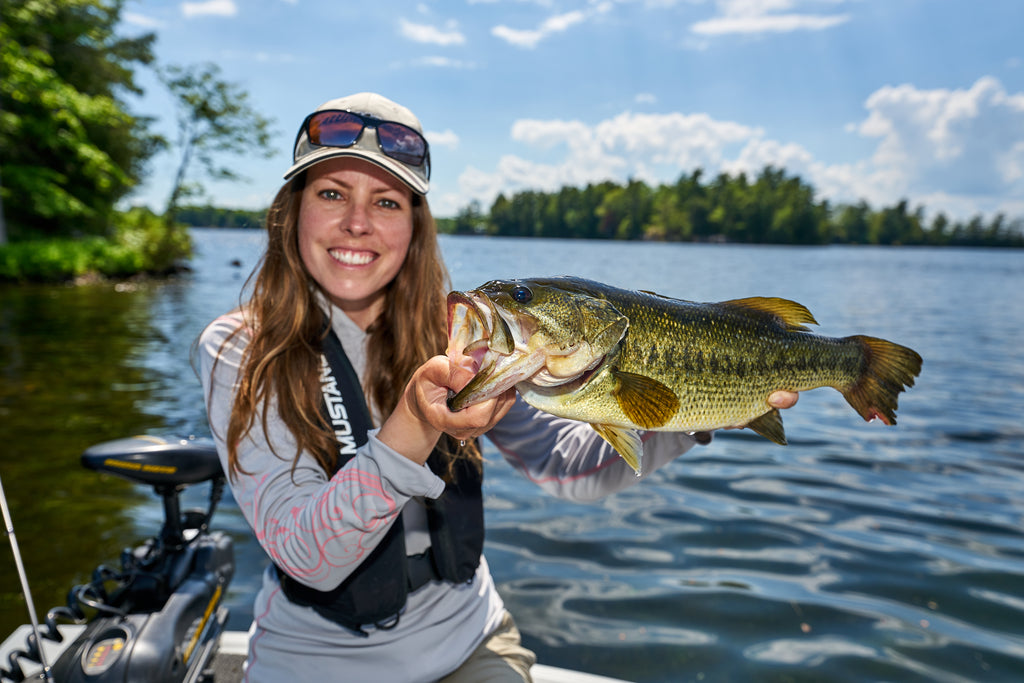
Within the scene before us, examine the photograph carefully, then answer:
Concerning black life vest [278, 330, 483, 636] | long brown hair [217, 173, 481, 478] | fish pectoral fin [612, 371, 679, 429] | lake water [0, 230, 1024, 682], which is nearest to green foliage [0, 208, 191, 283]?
lake water [0, 230, 1024, 682]

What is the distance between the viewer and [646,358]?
1961 millimetres

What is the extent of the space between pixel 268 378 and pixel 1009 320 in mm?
32794

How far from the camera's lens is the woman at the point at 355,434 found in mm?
2488

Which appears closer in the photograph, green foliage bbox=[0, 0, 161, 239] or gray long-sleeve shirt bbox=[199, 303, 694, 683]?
gray long-sleeve shirt bbox=[199, 303, 694, 683]

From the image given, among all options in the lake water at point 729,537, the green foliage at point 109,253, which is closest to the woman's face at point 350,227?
the lake water at point 729,537

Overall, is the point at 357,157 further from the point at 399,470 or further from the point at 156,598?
the point at 156,598

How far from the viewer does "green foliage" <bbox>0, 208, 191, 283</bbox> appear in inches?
1180

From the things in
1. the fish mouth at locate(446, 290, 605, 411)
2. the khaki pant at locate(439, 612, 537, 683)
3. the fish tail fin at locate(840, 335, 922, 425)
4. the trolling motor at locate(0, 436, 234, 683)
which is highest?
the fish mouth at locate(446, 290, 605, 411)

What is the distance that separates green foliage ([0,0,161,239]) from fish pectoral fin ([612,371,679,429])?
36.8m

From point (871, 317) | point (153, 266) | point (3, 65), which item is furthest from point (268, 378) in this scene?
point (153, 266)

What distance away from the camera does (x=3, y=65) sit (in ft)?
96.1

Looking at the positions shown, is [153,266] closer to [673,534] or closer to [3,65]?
[3,65]

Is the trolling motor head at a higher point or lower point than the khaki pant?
higher

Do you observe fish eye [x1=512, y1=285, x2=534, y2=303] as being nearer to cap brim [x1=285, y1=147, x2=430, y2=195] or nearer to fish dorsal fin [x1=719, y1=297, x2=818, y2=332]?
fish dorsal fin [x1=719, y1=297, x2=818, y2=332]
